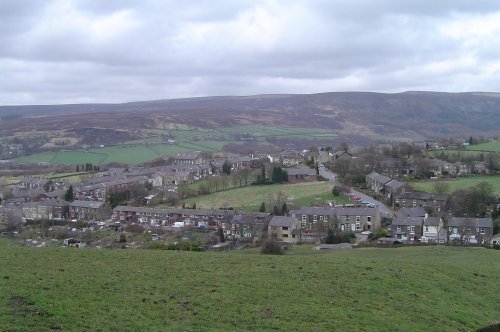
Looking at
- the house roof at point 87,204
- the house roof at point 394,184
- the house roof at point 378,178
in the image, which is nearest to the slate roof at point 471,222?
the house roof at point 394,184

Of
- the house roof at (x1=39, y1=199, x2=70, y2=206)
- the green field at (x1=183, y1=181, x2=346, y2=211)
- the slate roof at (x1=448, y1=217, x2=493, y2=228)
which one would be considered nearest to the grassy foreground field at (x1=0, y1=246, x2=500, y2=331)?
the slate roof at (x1=448, y1=217, x2=493, y2=228)

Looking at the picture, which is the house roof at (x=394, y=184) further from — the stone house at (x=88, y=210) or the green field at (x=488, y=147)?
the stone house at (x=88, y=210)

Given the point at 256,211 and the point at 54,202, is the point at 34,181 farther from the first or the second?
the point at 256,211

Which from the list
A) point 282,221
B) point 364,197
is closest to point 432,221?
point 282,221

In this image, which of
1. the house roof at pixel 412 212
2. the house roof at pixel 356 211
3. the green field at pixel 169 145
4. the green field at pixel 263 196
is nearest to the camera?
the house roof at pixel 412 212

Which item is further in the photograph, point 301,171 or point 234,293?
point 301,171

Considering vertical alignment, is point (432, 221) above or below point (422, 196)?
below
